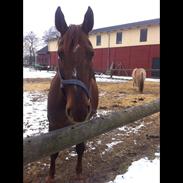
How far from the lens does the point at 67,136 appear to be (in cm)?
161

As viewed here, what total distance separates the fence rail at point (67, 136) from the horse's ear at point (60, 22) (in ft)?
2.68

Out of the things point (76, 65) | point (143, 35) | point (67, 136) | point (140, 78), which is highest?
point (143, 35)

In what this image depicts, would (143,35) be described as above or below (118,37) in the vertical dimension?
below

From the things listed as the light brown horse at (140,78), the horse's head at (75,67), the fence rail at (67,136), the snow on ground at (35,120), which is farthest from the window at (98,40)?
the horse's head at (75,67)

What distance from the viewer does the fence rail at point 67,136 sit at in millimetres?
1325

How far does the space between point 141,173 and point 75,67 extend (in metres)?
1.63

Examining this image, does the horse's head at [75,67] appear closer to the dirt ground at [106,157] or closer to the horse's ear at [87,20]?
the horse's ear at [87,20]

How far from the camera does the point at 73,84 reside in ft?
6.34

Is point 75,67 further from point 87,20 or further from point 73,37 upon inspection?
point 87,20

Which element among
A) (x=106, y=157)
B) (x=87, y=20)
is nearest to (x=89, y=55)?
(x=87, y=20)
